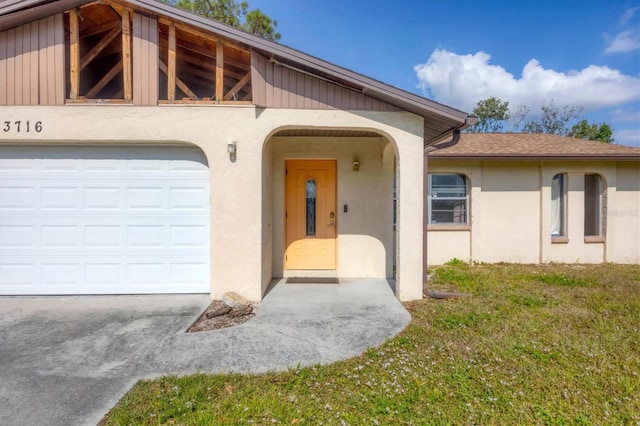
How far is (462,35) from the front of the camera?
564 inches

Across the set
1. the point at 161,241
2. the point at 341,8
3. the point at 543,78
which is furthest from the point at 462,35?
the point at 543,78

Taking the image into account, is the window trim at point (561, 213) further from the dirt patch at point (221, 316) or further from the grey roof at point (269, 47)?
the dirt patch at point (221, 316)

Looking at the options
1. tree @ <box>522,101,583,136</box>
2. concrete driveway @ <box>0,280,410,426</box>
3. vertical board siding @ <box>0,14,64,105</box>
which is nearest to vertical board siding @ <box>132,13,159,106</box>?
vertical board siding @ <box>0,14,64,105</box>

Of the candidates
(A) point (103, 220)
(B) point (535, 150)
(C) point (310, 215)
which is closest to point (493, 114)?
(B) point (535, 150)

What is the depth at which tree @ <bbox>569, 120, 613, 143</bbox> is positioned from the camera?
2686 centimetres

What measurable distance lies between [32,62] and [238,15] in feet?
54.1

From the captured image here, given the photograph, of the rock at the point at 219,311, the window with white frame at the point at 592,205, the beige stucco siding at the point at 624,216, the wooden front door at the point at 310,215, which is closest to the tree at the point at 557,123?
the window with white frame at the point at 592,205

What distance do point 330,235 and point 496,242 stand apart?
491 centimetres

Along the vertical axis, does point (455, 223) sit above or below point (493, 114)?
below

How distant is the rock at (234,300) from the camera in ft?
16.5

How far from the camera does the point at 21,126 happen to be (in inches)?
199

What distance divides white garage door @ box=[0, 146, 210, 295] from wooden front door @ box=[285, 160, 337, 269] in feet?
6.60

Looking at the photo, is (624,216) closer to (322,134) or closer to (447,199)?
(447,199)

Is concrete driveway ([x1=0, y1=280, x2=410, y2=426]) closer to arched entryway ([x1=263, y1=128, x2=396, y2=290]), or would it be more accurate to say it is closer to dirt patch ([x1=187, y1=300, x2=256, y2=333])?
dirt patch ([x1=187, y1=300, x2=256, y2=333])
